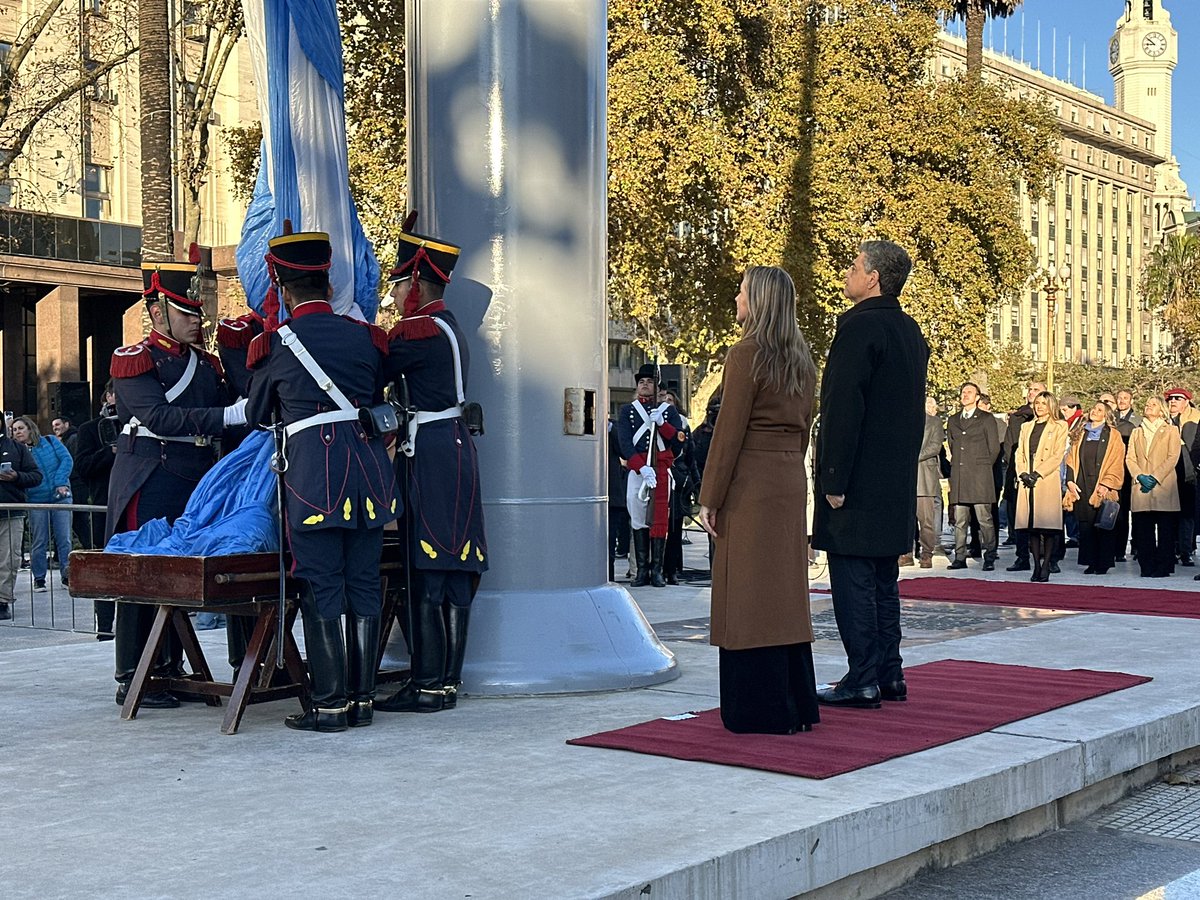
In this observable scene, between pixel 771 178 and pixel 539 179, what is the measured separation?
65.7 ft

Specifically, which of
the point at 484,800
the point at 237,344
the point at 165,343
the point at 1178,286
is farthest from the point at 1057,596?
the point at 1178,286

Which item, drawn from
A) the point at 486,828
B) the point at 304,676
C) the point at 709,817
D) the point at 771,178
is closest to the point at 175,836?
the point at 486,828

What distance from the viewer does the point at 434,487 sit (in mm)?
7219

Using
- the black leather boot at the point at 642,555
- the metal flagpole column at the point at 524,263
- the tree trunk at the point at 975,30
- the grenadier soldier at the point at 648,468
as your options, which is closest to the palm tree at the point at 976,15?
the tree trunk at the point at 975,30

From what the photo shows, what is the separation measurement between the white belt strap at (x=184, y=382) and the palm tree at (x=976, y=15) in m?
26.3

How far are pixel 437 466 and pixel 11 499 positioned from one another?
917 centimetres

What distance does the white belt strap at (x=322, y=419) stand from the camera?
6734 mm

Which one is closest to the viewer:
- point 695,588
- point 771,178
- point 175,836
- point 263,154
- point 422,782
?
point 175,836

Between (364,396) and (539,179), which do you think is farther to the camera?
(539,179)

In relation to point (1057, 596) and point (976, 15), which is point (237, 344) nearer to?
point (1057, 596)

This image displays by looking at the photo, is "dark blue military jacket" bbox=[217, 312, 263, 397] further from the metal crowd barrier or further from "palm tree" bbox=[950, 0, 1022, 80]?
"palm tree" bbox=[950, 0, 1022, 80]

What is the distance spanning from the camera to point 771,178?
2766 cm

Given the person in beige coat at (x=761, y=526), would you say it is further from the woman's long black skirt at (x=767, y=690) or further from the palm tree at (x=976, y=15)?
the palm tree at (x=976, y=15)

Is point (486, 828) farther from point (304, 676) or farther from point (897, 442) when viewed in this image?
point (897, 442)
